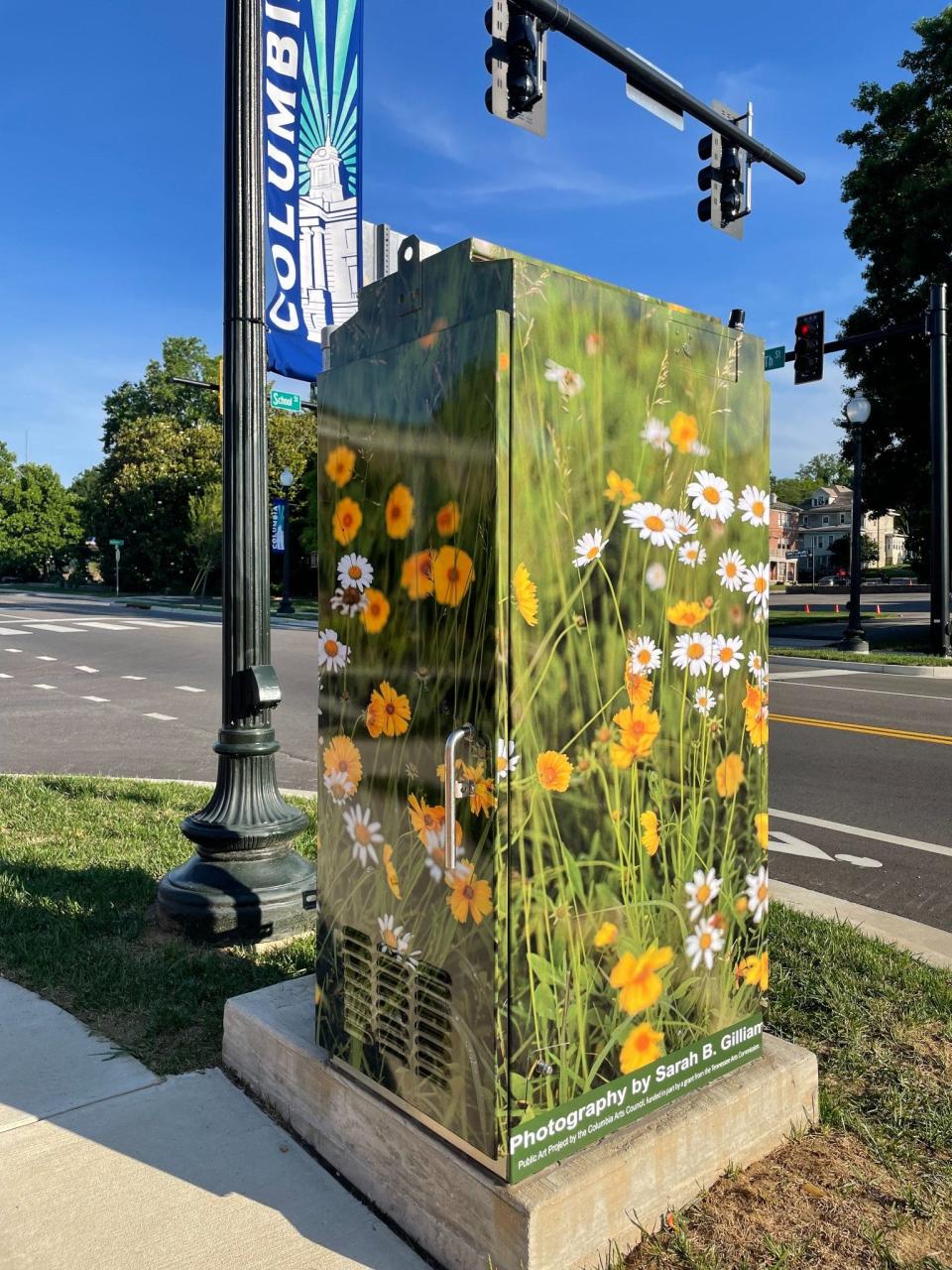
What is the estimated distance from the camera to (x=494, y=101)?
7.29 m

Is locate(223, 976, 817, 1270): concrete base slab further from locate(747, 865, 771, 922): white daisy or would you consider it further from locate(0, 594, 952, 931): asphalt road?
locate(0, 594, 952, 931): asphalt road

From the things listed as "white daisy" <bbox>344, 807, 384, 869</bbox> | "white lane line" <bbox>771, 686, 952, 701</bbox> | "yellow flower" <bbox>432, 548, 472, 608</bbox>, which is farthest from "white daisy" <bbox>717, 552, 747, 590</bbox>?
"white lane line" <bbox>771, 686, 952, 701</bbox>

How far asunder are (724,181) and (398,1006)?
9.78 meters

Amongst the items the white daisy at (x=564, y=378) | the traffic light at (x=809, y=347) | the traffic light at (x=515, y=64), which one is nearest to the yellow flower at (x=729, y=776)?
the white daisy at (x=564, y=378)

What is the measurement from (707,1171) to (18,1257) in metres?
1.63

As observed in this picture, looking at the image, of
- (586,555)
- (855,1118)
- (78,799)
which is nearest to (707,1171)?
(855,1118)

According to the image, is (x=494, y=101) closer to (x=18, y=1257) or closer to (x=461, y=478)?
(x=461, y=478)

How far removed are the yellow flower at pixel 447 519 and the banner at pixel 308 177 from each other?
9.84ft

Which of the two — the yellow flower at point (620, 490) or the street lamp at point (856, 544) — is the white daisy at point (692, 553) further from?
the street lamp at point (856, 544)

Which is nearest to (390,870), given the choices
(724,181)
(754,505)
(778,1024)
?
(754,505)

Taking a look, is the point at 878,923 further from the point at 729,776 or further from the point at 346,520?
the point at 346,520

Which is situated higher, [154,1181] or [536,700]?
[536,700]

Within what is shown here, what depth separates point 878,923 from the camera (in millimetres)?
4348

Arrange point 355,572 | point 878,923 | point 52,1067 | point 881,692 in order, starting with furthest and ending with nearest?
point 881,692 < point 878,923 < point 52,1067 < point 355,572
